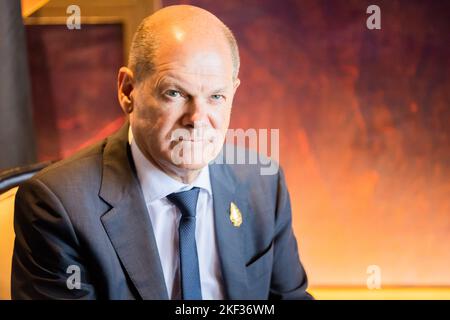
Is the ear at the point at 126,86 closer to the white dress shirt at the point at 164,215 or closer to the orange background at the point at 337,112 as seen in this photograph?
the white dress shirt at the point at 164,215

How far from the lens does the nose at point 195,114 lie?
99 centimetres

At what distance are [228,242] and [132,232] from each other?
18 cm

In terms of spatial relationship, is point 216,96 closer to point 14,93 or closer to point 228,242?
point 228,242

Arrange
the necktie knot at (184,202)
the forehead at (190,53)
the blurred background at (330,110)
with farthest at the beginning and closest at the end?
the blurred background at (330,110), the necktie knot at (184,202), the forehead at (190,53)

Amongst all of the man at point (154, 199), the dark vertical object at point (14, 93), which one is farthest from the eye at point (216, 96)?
the dark vertical object at point (14, 93)

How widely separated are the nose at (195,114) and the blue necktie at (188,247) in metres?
0.14

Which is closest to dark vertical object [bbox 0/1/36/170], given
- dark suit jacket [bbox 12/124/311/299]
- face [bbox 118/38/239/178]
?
dark suit jacket [bbox 12/124/311/299]

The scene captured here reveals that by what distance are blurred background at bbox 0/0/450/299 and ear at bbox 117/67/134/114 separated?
0.51 meters

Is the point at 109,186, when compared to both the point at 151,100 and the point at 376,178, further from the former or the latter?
the point at 376,178

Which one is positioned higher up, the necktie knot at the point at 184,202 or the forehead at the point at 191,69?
the forehead at the point at 191,69

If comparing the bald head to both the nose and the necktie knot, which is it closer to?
the nose

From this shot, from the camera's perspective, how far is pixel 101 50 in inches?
70.0

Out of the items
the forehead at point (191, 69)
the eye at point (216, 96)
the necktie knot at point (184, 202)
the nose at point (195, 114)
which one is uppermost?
the forehead at point (191, 69)

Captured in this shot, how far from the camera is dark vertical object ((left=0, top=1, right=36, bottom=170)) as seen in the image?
1633 mm
